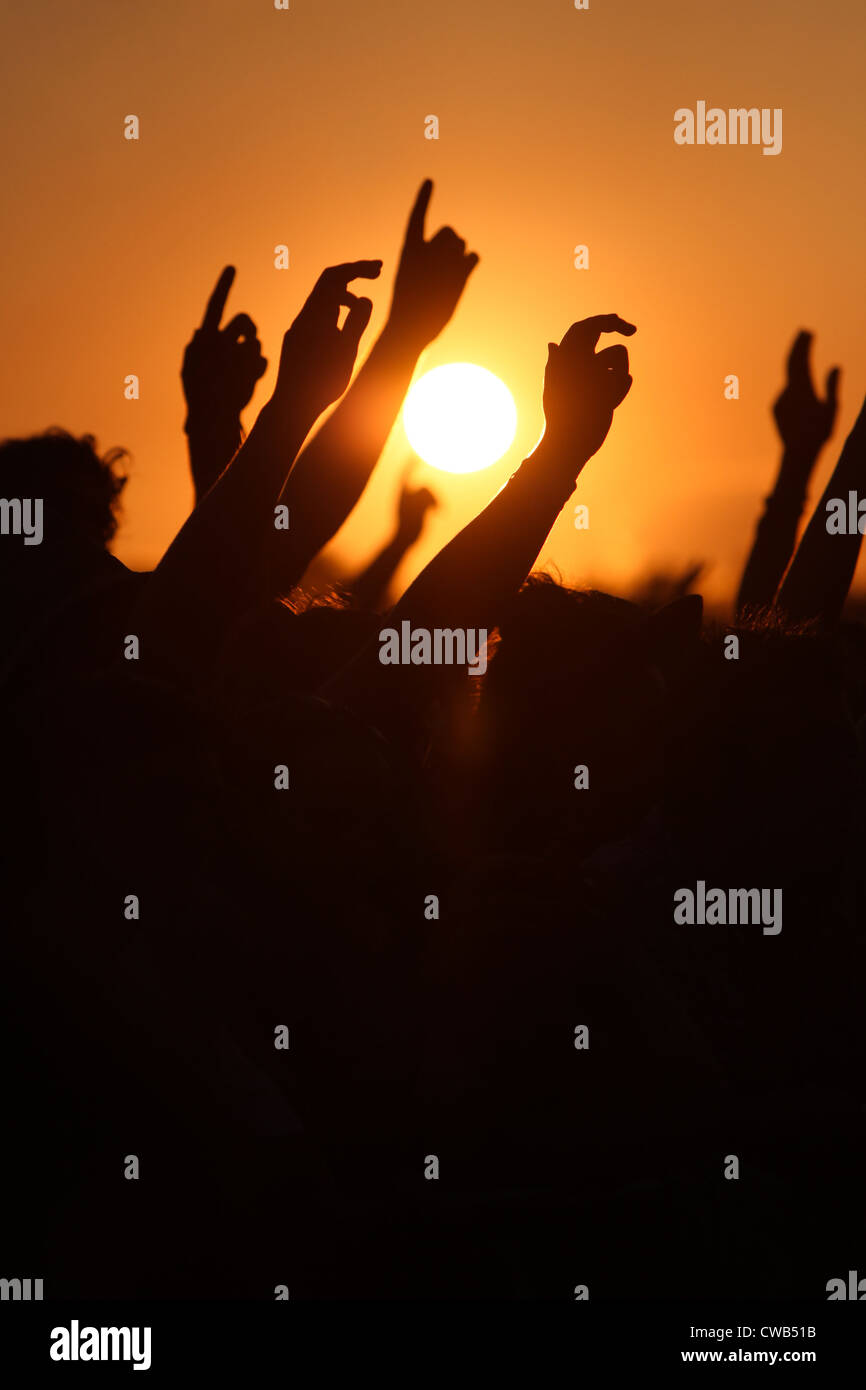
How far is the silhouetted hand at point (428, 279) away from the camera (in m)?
2.71

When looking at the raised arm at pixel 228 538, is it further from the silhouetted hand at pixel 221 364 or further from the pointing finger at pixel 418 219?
the silhouetted hand at pixel 221 364

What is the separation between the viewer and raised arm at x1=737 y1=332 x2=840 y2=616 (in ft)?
11.5

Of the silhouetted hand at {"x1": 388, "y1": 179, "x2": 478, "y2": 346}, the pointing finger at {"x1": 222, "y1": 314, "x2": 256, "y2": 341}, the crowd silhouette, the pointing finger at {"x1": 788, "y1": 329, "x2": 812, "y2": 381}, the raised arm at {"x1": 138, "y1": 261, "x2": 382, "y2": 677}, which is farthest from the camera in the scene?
the pointing finger at {"x1": 788, "y1": 329, "x2": 812, "y2": 381}

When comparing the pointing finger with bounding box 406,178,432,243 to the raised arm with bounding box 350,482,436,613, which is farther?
the raised arm with bounding box 350,482,436,613

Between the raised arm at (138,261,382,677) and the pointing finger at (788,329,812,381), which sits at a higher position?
the pointing finger at (788,329,812,381)

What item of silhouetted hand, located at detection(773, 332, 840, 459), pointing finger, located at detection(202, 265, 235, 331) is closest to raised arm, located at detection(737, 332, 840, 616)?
silhouetted hand, located at detection(773, 332, 840, 459)

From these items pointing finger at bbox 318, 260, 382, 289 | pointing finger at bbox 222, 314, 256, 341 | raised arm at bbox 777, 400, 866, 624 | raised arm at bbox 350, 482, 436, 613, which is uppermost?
pointing finger at bbox 222, 314, 256, 341

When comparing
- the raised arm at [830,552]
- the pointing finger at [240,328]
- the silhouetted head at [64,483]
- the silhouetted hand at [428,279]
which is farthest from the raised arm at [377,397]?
the raised arm at [830,552]

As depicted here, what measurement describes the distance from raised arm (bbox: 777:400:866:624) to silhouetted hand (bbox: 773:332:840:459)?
1.42 feet

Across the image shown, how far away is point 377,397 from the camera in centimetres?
273

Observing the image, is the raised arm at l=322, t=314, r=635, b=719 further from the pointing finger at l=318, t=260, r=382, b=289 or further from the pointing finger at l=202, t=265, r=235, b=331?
the pointing finger at l=202, t=265, r=235, b=331

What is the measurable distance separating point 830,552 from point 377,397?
1.25 metres
